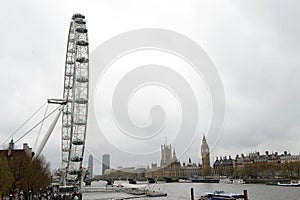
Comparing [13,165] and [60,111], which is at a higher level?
[60,111]

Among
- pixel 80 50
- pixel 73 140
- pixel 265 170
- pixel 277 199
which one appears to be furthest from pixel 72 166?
pixel 265 170

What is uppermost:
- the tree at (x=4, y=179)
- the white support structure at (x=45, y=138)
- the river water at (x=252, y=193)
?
the white support structure at (x=45, y=138)

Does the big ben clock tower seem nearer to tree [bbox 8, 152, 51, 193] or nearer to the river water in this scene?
the river water

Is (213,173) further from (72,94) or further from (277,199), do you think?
(72,94)

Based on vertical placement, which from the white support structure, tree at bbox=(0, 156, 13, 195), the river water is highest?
the white support structure

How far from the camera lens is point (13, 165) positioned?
26375 millimetres

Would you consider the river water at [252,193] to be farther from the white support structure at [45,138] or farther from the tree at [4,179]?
the tree at [4,179]

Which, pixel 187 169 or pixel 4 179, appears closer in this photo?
pixel 4 179

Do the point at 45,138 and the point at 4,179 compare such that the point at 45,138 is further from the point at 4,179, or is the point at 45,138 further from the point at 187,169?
the point at 187,169

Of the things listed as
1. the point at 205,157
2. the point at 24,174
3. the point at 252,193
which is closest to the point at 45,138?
the point at 24,174

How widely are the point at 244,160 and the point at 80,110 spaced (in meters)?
113

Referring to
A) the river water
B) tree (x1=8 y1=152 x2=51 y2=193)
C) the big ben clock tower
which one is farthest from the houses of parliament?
tree (x1=8 y1=152 x2=51 y2=193)

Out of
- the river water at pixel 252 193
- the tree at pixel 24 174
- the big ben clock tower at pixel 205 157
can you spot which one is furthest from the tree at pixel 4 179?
the big ben clock tower at pixel 205 157

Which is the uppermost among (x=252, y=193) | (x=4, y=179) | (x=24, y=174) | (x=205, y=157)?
(x=205, y=157)
